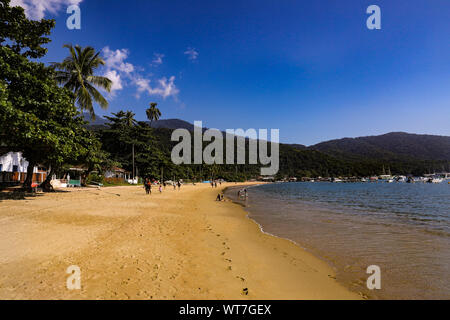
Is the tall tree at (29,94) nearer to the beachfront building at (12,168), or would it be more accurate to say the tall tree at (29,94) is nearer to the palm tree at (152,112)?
the beachfront building at (12,168)

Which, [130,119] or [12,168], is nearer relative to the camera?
[12,168]

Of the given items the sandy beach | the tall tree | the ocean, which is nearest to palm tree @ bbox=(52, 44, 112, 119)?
the tall tree

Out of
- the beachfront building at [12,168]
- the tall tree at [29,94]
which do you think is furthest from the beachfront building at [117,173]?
the tall tree at [29,94]

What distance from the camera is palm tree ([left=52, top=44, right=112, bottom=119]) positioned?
2144 centimetres

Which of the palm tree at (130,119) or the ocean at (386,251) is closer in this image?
the ocean at (386,251)

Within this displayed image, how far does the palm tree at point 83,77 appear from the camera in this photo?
2144 centimetres

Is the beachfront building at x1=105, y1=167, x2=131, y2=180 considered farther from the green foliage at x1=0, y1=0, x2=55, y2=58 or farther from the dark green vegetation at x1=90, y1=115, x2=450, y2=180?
the green foliage at x1=0, y1=0, x2=55, y2=58

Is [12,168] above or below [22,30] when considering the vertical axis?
below

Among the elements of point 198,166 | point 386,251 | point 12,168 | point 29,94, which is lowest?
point 386,251

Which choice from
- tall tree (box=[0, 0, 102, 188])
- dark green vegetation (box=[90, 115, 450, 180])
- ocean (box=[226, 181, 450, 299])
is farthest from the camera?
dark green vegetation (box=[90, 115, 450, 180])

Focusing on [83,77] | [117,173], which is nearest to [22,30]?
[83,77]

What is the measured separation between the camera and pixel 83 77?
22.7m

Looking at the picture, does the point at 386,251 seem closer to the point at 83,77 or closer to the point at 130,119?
the point at 83,77
